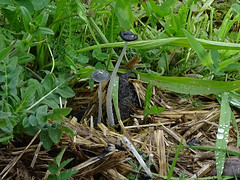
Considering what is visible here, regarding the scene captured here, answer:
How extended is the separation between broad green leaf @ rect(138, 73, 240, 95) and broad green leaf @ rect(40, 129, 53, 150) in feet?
2.67

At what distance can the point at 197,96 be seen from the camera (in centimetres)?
240

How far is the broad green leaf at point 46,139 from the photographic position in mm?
1669

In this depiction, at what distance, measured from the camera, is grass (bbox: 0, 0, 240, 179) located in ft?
5.64

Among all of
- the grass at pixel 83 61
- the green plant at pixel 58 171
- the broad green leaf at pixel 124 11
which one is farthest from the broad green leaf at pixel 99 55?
the green plant at pixel 58 171

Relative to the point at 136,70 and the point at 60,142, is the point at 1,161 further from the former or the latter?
the point at 136,70

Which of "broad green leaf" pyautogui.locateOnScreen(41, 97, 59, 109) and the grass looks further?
"broad green leaf" pyautogui.locateOnScreen(41, 97, 59, 109)

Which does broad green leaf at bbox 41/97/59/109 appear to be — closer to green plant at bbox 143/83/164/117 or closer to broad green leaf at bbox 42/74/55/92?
broad green leaf at bbox 42/74/55/92

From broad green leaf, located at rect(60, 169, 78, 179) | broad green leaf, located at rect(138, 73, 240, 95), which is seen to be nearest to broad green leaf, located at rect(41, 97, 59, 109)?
broad green leaf, located at rect(60, 169, 78, 179)

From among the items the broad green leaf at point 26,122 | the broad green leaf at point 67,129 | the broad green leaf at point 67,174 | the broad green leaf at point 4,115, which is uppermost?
the broad green leaf at point 4,115

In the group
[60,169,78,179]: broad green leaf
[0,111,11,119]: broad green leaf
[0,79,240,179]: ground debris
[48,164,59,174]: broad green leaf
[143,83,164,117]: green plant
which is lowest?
[0,79,240,179]: ground debris

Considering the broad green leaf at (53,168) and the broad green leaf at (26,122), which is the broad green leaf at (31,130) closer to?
the broad green leaf at (26,122)

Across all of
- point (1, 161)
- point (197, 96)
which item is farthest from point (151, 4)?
point (1, 161)

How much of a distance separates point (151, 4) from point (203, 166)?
→ 3.16 ft

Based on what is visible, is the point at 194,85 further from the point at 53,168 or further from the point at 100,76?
the point at 53,168
